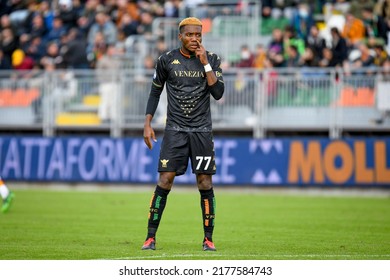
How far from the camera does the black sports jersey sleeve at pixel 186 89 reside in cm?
1212

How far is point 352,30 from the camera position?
92.3 feet

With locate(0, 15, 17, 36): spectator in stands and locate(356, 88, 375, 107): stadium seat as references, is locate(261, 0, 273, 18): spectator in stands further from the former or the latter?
locate(0, 15, 17, 36): spectator in stands

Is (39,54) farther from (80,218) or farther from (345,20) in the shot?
(80,218)

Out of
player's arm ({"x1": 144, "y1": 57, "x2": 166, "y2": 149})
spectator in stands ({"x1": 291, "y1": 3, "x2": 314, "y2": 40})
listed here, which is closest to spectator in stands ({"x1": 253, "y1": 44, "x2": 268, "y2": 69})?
spectator in stands ({"x1": 291, "y1": 3, "x2": 314, "y2": 40})

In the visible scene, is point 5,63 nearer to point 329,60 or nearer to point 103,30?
point 103,30

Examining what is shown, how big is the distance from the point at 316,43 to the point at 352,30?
1.63 metres

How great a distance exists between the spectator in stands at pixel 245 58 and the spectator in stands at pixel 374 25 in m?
3.48

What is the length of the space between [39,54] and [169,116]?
19661mm

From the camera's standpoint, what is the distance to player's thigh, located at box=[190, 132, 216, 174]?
12016 millimetres

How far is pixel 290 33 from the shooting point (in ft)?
90.3

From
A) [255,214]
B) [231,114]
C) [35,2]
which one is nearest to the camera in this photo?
[255,214]

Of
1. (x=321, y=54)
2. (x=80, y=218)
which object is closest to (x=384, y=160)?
(x=321, y=54)

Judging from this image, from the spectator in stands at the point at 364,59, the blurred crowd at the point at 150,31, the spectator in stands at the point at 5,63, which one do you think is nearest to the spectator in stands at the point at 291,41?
the blurred crowd at the point at 150,31

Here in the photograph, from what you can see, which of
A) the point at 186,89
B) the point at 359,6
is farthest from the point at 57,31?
the point at 186,89
